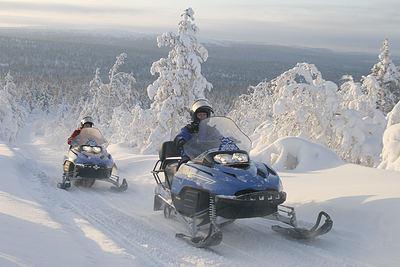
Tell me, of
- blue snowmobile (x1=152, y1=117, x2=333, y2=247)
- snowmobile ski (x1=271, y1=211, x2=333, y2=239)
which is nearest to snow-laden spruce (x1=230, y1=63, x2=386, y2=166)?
blue snowmobile (x1=152, y1=117, x2=333, y2=247)

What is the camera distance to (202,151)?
285 inches

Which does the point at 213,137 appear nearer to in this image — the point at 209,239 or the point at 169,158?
the point at 169,158

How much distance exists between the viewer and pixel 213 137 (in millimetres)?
7246

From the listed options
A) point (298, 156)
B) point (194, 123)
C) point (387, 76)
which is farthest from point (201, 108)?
point (387, 76)

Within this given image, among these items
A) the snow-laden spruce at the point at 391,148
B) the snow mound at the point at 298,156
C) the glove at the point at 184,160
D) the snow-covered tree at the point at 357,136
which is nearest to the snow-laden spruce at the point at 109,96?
the snow-covered tree at the point at 357,136

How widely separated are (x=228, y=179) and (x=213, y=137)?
1170 millimetres

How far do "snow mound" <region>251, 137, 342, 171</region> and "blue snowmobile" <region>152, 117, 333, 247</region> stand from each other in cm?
418

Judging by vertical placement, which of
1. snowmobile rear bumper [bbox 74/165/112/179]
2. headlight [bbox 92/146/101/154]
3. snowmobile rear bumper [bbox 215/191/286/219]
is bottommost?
snowmobile rear bumper [bbox 74/165/112/179]

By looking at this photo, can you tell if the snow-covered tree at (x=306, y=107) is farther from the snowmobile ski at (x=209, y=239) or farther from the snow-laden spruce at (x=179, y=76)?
the snowmobile ski at (x=209, y=239)

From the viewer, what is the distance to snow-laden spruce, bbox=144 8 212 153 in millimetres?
21547

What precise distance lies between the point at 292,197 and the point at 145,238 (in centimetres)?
291

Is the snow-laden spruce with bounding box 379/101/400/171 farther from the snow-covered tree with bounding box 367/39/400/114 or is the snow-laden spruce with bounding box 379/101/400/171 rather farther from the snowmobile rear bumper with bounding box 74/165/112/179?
the snow-covered tree with bounding box 367/39/400/114

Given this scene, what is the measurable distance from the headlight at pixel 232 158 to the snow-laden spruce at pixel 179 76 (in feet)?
49.6

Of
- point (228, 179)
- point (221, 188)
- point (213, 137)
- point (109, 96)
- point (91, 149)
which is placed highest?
point (213, 137)
